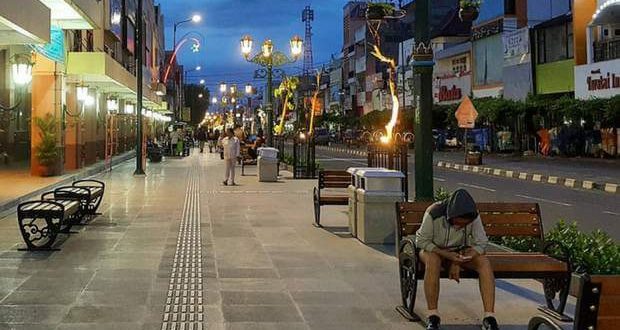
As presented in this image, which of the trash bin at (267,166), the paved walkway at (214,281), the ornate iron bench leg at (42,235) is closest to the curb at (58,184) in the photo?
the paved walkway at (214,281)

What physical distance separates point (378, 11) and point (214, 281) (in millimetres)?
5585

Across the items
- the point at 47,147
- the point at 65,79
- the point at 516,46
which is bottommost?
the point at 47,147

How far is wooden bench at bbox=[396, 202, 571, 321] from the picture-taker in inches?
248

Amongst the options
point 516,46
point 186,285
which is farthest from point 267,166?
point 516,46

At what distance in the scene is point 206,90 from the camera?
14825 cm

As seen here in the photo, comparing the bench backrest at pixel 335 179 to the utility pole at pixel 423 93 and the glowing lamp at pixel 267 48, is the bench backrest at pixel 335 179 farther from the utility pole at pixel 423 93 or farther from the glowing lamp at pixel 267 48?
the glowing lamp at pixel 267 48

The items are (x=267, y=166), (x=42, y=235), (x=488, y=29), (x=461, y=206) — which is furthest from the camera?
(x=488, y=29)

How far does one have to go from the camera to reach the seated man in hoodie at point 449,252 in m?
6.00

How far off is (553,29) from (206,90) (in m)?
111

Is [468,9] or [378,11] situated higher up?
[378,11]

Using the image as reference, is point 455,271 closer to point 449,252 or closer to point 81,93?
point 449,252

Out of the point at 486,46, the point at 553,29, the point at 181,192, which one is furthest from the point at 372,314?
the point at 486,46

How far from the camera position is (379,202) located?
10.6 m

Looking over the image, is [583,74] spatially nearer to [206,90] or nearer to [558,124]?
[558,124]
